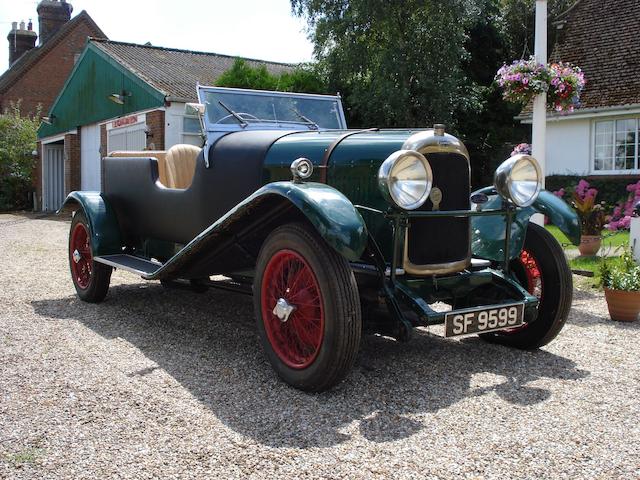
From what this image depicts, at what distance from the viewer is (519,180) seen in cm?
387

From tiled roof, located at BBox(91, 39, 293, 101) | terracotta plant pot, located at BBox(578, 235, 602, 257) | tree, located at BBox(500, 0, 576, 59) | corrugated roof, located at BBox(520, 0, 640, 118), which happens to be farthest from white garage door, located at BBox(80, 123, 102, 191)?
terracotta plant pot, located at BBox(578, 235, 602, 257)

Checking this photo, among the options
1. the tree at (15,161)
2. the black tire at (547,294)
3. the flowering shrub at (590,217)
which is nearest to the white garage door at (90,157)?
the tree at (15,161)

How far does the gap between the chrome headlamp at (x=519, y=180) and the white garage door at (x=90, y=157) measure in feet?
54.0

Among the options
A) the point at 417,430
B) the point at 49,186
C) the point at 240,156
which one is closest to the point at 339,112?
the point at 240,156

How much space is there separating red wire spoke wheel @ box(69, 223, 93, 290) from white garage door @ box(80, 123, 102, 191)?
13.2 meters

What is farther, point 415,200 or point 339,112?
point 339,112

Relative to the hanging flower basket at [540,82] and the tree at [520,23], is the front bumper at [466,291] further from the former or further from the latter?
the tree at [520,23]

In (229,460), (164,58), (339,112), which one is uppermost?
(164,58)

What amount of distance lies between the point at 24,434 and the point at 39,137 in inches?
900

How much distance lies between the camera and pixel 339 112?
5.59 m

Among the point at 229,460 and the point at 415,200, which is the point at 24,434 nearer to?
the point at 229,460

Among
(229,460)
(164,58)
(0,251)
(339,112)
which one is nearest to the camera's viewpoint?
(229,460)

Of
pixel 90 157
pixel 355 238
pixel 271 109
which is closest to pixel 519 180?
pixel 355 238

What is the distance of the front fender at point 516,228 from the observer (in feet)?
13.4
